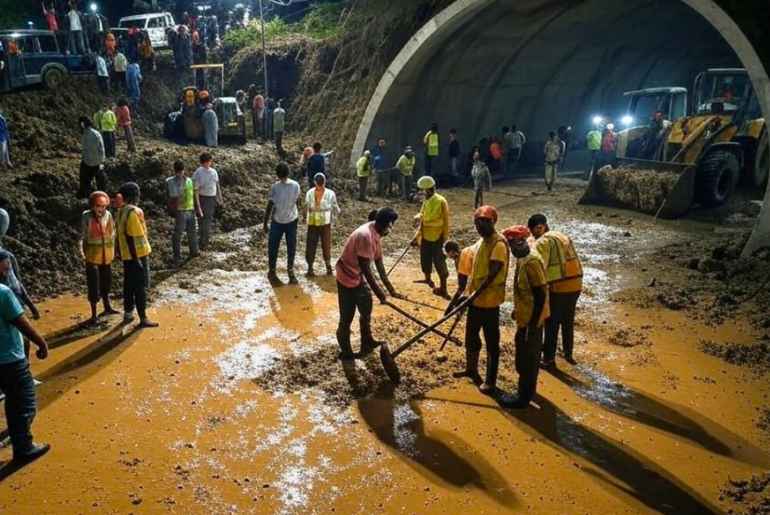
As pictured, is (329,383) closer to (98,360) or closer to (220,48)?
(98,360)

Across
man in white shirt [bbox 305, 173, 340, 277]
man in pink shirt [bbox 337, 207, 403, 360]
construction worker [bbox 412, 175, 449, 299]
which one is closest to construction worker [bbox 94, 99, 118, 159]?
man in white shirt [bbox 305, 173, 340, 277]

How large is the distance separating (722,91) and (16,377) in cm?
1817

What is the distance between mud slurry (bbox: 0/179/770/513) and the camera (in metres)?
4.35

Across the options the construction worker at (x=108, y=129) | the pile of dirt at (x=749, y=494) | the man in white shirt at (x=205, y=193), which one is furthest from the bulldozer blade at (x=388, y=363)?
the construction worker at (x=108, y=129)

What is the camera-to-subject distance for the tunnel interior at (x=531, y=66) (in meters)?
A: 16.9

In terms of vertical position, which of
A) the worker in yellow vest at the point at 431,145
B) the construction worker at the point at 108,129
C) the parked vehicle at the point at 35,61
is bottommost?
the worker in yellow vest at the point at 431,145

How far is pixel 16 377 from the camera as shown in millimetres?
4594

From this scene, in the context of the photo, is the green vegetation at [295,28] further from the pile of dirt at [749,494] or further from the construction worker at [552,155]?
A: the pile of dirt at [749,494]

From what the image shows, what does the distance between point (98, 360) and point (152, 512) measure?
9.60 feet

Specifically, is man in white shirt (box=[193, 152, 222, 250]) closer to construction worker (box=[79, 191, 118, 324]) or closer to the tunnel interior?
construction worker (box=[79, 191, 118, 324])

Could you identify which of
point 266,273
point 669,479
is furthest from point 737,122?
point 669,479

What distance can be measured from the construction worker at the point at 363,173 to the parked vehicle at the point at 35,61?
7690 mm

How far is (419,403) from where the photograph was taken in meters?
5.70

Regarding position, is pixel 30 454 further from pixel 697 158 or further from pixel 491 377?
pixel 697 158
